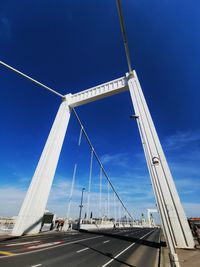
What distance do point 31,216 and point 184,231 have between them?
14.6m

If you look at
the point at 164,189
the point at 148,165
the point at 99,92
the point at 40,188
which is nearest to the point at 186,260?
the point at 164,189

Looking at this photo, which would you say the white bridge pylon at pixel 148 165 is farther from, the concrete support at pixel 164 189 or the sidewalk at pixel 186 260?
the sidewalk at pixel 186 260

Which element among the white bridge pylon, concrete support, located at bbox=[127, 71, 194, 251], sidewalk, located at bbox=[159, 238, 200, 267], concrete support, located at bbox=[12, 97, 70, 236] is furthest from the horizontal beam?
sidewalk, located at bbox=[159, 238, 200, 267]

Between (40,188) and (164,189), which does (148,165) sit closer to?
(164,189)

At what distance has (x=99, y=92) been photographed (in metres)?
24.9

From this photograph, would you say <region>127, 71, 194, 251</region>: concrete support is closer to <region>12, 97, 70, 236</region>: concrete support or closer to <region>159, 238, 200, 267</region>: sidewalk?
<region>159, 238, 200, 267</region>: sidewalk

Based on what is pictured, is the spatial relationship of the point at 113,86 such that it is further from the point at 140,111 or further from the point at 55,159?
the point at 55,159

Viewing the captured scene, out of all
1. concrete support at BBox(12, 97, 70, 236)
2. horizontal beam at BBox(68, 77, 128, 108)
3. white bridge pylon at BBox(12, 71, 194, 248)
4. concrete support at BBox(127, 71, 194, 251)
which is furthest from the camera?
horizontal beam at BBox(68, 77, 128, 108)

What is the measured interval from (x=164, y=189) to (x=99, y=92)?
56.6ft

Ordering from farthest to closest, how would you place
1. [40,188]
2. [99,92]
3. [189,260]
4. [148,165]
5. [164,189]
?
[99,92] < [40,188] < [148,165] < [164,189] < [189,260]

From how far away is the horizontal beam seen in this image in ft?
76.7

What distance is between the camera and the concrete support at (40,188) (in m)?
16.4

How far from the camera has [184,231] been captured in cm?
1104

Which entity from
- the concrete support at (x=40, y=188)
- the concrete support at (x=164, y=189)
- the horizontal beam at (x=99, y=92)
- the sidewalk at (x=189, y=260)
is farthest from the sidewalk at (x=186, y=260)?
the horizontal beam at (x=99, y=92)
